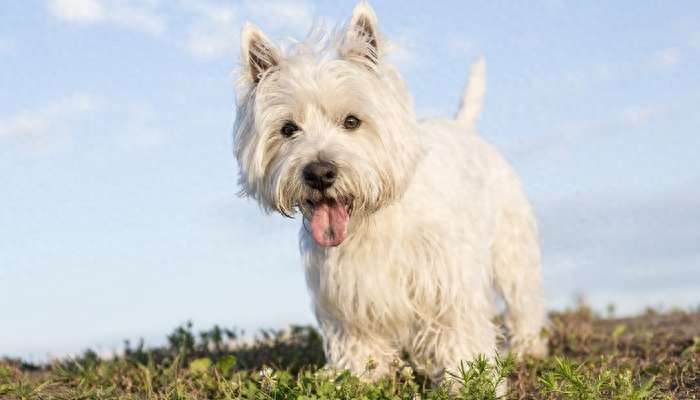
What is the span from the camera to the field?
4957 mm

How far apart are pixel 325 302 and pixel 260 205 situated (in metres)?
0.85

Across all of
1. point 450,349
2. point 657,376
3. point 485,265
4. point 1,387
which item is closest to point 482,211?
point 485,265

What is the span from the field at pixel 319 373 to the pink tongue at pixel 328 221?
0.80 metres

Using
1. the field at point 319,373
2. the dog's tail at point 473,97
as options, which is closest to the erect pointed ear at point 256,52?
the field at point 319,373

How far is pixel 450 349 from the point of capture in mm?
5871

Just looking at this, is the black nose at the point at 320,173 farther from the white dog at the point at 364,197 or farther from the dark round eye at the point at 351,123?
the dark round eye at the point at 351,123

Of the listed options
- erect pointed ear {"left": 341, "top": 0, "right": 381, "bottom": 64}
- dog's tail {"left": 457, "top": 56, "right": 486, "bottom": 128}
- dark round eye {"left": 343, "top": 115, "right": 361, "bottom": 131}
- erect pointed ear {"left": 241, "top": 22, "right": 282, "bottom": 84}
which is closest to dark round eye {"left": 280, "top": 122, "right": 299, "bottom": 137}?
dark round eye {"left": 343, "top": 115, "right": 361, "bottom": 131}

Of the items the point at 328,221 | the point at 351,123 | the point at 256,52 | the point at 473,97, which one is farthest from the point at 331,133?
the point at 473,97

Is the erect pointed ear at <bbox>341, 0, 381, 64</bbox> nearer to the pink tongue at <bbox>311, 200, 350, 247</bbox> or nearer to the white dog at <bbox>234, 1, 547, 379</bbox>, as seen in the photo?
the white dog at <bbox>234, 1, 547, 379</bbox>

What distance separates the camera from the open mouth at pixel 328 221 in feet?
17.6

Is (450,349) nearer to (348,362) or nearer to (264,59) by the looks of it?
(348,362)

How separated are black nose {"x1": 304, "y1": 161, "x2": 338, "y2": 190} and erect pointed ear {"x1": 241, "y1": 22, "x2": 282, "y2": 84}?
35.6 inches

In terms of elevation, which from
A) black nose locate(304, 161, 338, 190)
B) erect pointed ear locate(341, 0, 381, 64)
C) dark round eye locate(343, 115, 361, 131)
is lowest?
black nose locate(304, 161, 338, 190)

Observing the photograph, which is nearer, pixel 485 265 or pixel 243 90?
pixel 243 90
